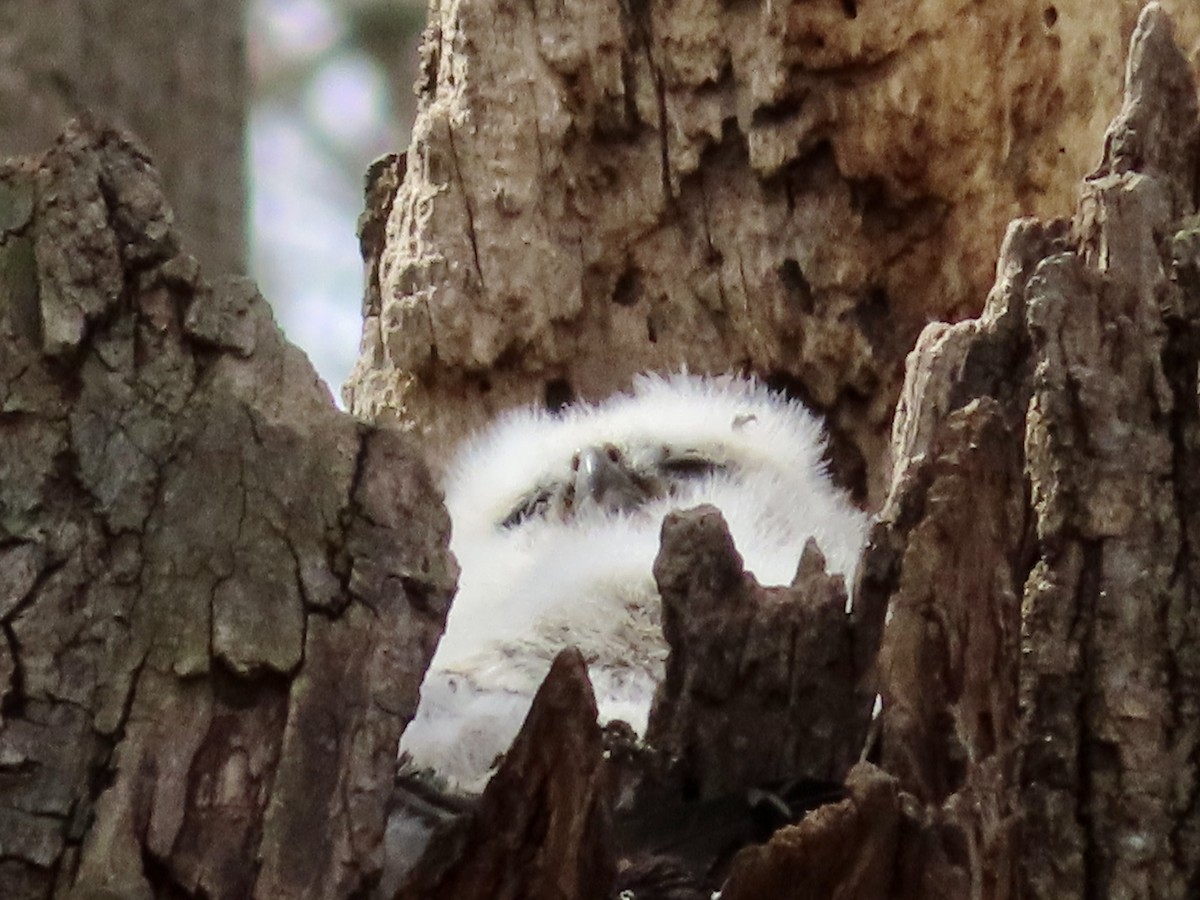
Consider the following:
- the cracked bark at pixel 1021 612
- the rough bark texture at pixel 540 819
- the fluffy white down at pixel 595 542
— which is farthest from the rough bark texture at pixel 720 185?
the rough bark texture at pixel 540 819

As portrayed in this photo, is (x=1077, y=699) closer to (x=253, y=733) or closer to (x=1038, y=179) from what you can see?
(x=253, y=733)

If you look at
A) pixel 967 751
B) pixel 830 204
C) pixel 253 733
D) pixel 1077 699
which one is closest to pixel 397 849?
pixel 253 733

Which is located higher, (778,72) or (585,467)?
(778,72)

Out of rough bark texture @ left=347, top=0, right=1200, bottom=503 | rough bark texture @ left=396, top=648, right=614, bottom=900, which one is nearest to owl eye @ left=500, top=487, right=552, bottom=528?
rough bark texture @ left=347, top=0, right=1200, bottom=503

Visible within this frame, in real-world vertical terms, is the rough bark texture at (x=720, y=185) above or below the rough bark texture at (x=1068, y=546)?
above

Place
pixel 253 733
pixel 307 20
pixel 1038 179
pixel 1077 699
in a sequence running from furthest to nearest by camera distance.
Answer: pixel 307 20 → pixel 1038 179 → pixel 1077 699 → pixel 253 733

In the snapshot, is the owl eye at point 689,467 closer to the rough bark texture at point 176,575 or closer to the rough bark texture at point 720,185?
the rough bark texture at point 720,185

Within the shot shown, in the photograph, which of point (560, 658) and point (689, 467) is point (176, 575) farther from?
point (689, 467)
